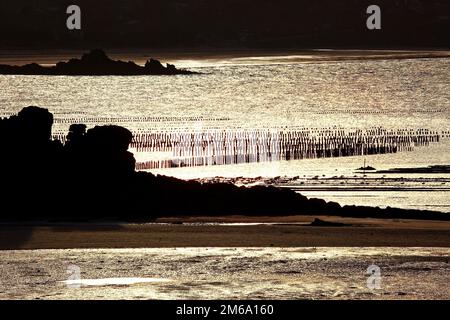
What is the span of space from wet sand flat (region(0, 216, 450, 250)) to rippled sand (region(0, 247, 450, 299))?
1.20 meters

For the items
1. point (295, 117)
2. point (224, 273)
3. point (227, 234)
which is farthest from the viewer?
point (295, 117)

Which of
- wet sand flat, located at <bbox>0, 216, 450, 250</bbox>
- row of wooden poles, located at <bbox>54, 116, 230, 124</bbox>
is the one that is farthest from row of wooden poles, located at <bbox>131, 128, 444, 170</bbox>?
wet sand flat, located at <bbox>0, 216, 450, 250</bbox>

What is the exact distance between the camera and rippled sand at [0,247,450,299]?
96.0ft

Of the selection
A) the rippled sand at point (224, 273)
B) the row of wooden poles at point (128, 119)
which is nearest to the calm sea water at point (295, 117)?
the row of wooden poles at point (128, 119)

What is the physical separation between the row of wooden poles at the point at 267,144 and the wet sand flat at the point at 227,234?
92.6 ft

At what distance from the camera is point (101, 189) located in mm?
45906

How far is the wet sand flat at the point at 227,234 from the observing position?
37.0 metres

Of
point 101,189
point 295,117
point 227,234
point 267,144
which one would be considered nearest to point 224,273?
point 227,234

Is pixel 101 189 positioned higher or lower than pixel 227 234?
higher

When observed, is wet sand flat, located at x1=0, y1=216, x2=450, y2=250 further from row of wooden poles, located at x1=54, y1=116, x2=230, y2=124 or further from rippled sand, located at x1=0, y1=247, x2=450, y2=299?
row of wooden poles, located at x1=54, y1=116, x2=230, y2=124

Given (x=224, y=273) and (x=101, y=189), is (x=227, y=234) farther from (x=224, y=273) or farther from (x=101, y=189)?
(x=101, y=189)

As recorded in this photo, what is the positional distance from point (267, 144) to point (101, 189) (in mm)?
43696

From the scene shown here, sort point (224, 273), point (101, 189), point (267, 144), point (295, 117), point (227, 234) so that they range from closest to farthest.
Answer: point (224, 273)
point (227, 234)
point (101, 189)
point (267, 144)
point (295, 117)

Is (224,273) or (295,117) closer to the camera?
(224,273)
